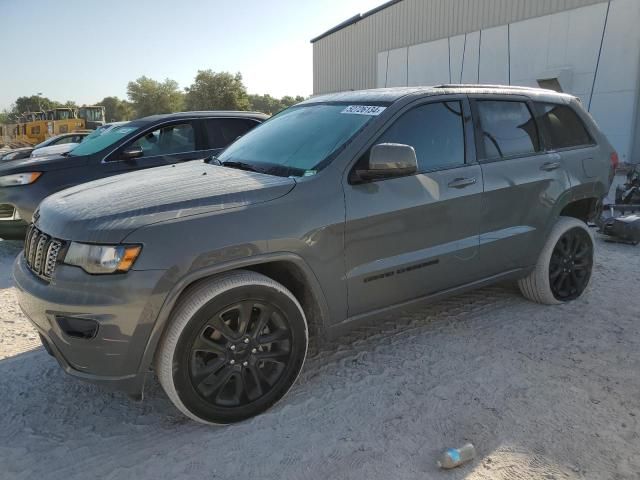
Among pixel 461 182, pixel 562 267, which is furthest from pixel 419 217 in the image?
pixel 562 267

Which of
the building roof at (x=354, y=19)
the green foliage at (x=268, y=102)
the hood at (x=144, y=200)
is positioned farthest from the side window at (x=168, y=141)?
the green foliage at (x=268, y=102)

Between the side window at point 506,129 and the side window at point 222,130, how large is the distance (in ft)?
11.8

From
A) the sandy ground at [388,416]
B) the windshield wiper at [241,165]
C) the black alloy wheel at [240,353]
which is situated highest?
the windshield wiper at [241,165]

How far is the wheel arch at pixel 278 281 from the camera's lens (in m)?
2.44

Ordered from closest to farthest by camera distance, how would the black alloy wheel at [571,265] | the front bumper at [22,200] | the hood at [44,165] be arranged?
the black alloy wheel at [571,265]
the front bumper at [22,200]
the hood at [44,165]

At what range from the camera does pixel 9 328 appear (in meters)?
4.05

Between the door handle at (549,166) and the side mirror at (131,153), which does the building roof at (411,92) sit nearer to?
the door handle at (549,166)

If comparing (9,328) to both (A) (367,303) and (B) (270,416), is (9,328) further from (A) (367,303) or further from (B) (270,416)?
(A) (367,303)

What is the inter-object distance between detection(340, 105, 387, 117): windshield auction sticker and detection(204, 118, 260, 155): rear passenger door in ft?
11.0

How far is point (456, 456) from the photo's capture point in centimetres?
239

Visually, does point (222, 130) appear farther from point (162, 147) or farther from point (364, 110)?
point (364, 110)

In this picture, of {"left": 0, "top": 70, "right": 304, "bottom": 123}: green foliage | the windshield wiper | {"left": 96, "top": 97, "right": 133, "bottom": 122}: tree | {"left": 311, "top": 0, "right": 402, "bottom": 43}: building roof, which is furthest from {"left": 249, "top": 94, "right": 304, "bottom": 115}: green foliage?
the windshield wiper

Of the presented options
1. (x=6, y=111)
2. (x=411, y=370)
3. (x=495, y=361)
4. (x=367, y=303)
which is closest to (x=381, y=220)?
(x=367, y=303)

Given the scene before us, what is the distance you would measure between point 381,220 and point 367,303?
0.51 metres
